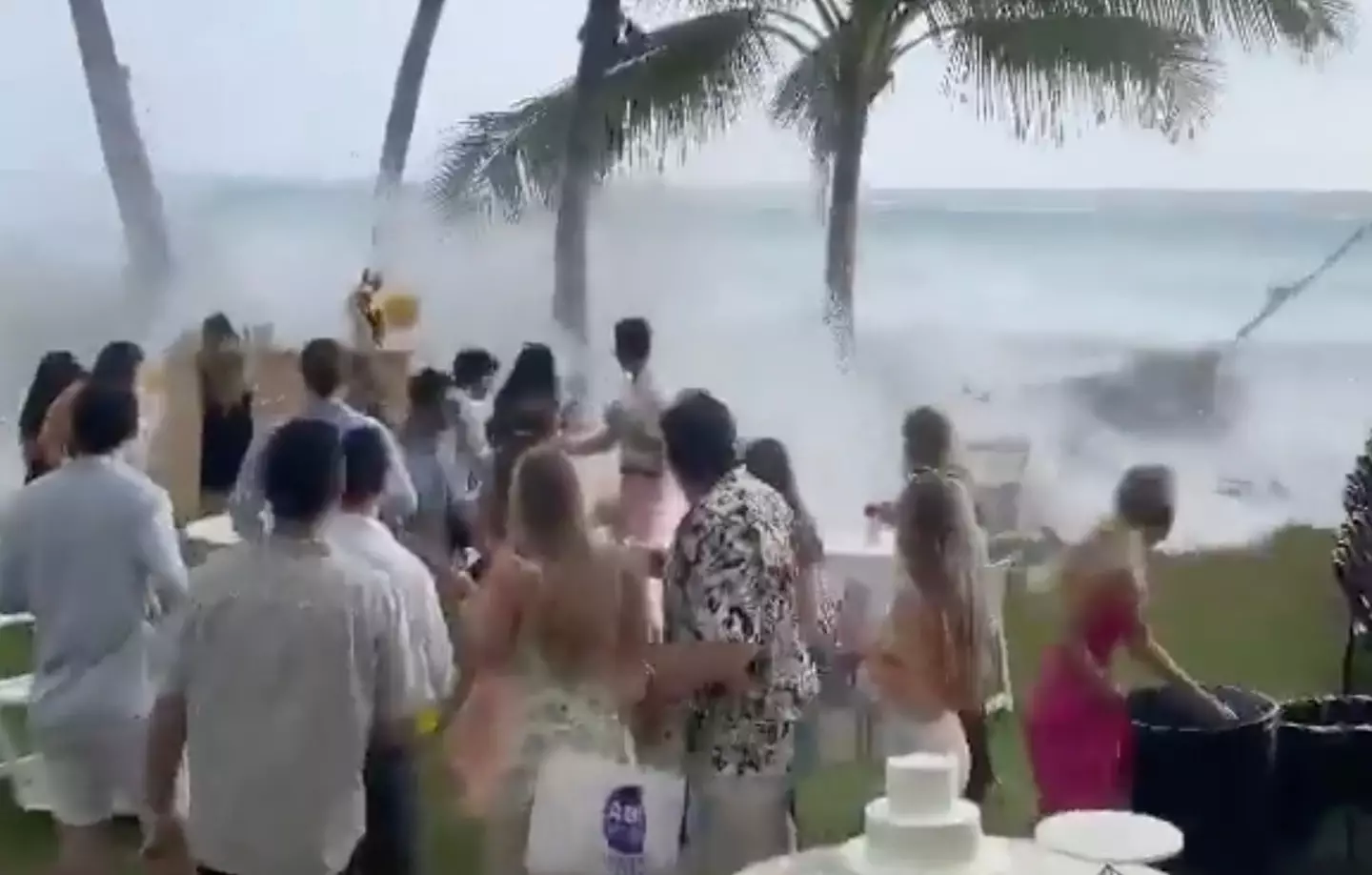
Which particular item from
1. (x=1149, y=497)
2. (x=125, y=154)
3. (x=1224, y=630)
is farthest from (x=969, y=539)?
(x=125, y=154)

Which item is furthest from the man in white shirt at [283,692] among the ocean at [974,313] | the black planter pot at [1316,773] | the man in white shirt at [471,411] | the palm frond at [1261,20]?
the palm frond at [1261,20]

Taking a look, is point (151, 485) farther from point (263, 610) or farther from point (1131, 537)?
point (1131, 537)

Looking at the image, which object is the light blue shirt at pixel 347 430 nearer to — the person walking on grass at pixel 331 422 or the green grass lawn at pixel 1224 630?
the person walking on grass at pixel 331 422

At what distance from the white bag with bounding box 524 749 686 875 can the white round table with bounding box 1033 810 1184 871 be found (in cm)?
93

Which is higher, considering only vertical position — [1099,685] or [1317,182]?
[1317,182]

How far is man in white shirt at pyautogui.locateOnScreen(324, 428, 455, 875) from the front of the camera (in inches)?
96.1

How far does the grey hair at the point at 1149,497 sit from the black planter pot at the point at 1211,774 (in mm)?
251

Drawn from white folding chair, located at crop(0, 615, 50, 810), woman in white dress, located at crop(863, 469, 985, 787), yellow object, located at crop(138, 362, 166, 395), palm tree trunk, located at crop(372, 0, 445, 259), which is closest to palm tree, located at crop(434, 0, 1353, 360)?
woman in white dress, located at crop(863, 469, 985, 787)

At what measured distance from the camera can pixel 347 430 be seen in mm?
2758

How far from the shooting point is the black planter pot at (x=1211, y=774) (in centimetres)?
248

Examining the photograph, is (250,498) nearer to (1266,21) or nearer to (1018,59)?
(1018,59)

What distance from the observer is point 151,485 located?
2.74 m

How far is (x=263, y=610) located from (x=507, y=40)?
1.04 m

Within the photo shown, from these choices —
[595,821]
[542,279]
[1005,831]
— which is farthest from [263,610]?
[1005,831]
